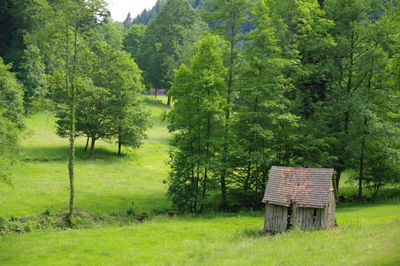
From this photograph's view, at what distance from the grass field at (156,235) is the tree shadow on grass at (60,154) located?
7.35 feet

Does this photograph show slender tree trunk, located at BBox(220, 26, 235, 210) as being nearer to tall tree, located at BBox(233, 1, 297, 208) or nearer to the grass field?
tall tree, located at BBox(233, 1, 297, 208)

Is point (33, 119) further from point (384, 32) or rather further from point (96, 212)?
point (384, 32)

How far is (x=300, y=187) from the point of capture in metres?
28.8

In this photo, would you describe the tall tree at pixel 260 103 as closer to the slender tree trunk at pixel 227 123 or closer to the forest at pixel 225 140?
the forest at pixel 225 140

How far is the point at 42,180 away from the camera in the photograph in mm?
41688

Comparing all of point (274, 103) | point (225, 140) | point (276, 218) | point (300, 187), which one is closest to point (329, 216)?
point (300, 187)

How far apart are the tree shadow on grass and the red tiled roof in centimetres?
3182

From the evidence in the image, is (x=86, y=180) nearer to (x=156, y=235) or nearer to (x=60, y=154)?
(x=60, y=154)

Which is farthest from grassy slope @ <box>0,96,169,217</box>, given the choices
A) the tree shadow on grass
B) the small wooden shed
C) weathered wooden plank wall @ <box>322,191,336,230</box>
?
weathered wooden plank wall @ <box>322,191,336,230</box>

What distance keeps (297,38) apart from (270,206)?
2239cm

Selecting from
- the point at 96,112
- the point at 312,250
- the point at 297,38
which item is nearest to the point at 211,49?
A: the point at 297,38

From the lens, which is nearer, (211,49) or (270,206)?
(270,206)

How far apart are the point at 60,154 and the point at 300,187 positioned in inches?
1395

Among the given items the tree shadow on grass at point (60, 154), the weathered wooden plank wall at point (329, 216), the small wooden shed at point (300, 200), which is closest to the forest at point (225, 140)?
the tree shadow on grass at point (60, 154)
